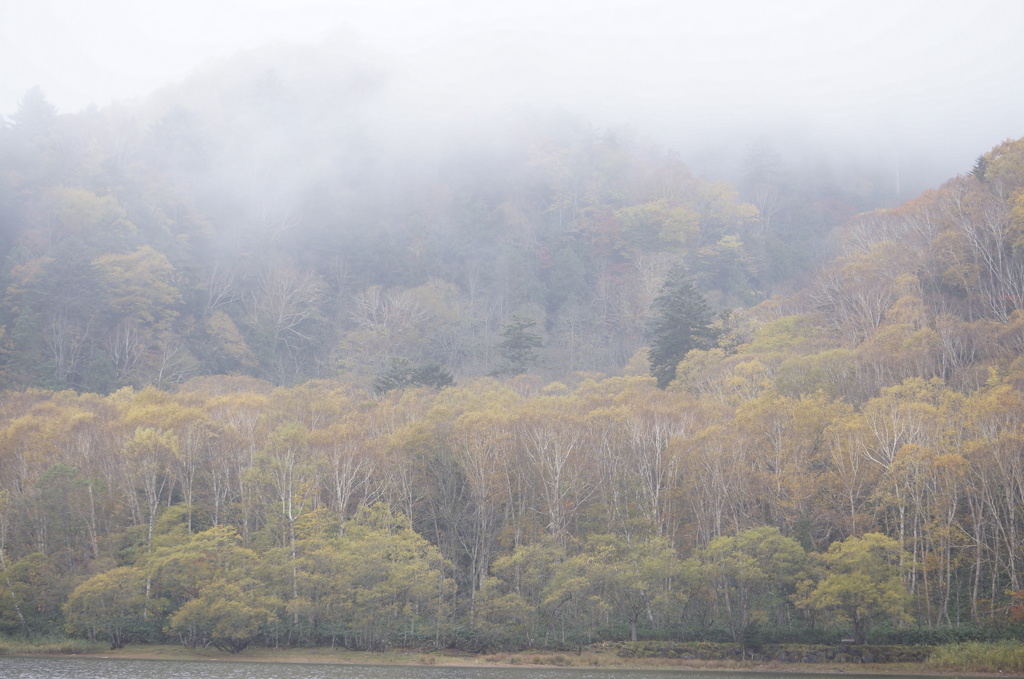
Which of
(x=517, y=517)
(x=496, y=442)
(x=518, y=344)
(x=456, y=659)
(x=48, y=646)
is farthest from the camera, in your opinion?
(x=518, y=344)

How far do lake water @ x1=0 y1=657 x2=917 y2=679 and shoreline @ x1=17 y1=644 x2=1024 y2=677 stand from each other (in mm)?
1028

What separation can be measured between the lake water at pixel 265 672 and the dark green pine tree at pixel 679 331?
34.5 meters

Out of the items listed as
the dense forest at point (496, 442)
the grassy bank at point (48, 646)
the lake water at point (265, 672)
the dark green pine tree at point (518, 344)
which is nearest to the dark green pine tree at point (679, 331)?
the dense forest at point (496, 442)

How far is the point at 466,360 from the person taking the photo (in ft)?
307

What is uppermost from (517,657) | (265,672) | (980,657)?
(265,672)

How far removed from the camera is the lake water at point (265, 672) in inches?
1415

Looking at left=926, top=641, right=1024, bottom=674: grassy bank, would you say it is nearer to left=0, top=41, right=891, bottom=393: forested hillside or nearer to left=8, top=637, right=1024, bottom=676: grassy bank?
left=8, top=637, right=1024, bottom=676: grassy bank

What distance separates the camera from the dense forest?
44.0 meters

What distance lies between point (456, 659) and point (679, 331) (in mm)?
39186

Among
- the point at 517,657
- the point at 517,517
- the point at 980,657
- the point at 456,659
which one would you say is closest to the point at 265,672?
the point at 456,659

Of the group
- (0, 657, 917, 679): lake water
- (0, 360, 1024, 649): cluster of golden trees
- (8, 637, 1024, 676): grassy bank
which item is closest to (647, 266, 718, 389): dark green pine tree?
(0, 360, 1024, 649): cluster of golden trees

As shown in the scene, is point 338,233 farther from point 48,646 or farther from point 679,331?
point 48,646

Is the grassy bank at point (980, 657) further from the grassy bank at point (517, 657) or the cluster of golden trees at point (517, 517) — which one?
the cluster of golden trees at point (517, 517)

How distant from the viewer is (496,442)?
51.6 m
